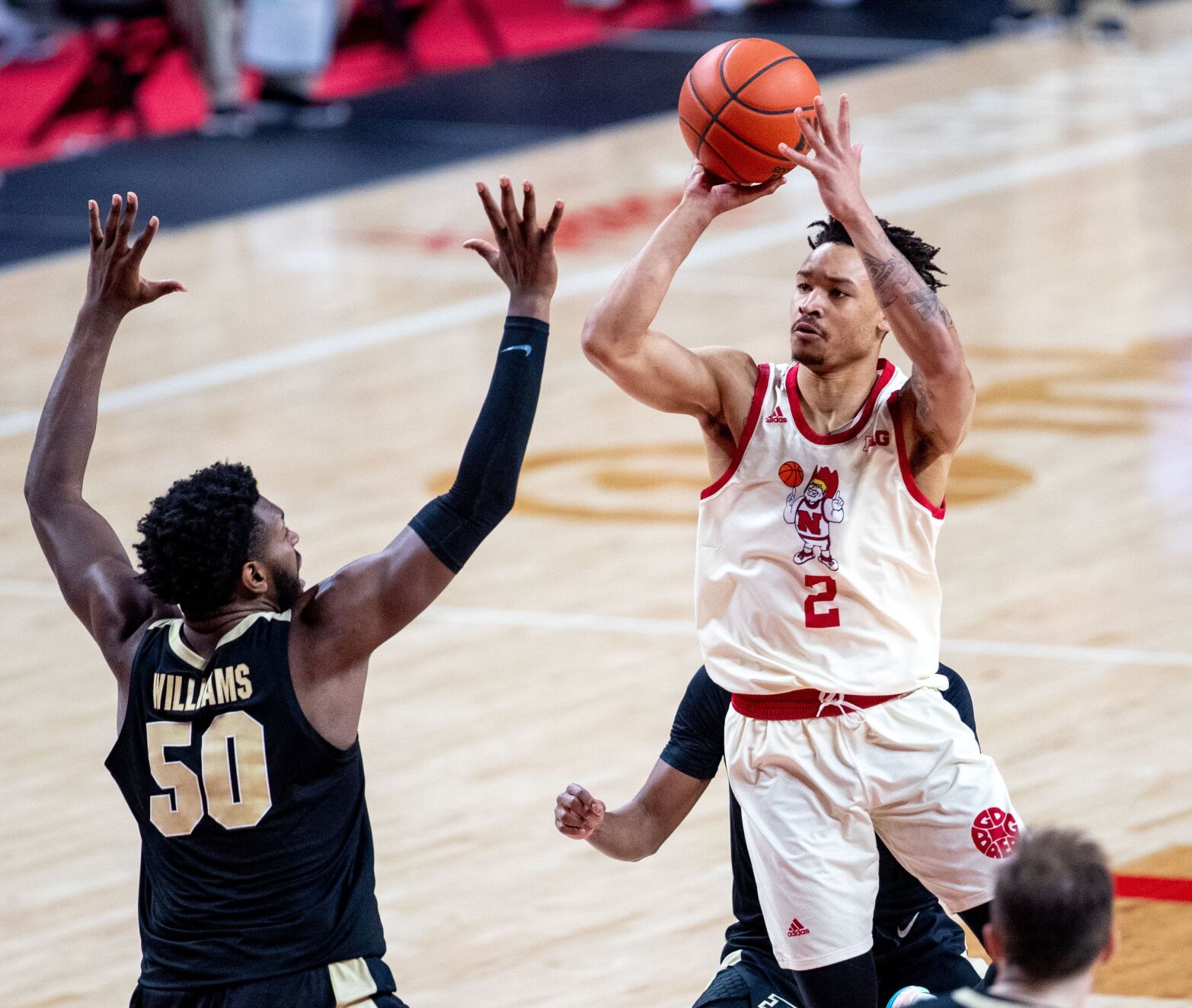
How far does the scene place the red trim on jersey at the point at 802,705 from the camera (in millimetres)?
4582

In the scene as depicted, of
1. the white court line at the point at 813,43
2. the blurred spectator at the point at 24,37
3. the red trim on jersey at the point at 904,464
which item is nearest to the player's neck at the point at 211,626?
the red trim on jersey at the point at 904,464

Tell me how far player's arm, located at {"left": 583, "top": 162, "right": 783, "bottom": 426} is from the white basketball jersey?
12 centimetres

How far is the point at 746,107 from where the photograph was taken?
497 centimetres

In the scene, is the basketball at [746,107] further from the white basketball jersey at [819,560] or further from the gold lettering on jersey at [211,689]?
the gold lettering on jersey at [211,689]

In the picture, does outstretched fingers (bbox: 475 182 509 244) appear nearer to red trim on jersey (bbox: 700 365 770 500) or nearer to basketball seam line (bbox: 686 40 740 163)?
red trim on jersey (bbox: 700 365 770 500)

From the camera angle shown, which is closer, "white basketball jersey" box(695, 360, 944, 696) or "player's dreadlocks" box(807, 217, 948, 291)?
"white basketball jersey" box(695, 360, 944, 696)

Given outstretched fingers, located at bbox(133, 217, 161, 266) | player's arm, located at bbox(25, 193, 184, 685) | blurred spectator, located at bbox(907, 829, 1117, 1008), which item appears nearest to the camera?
blurred spectator, located at bbox(907, 829, 1117, 1008)

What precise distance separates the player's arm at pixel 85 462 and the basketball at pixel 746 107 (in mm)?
A: 1255

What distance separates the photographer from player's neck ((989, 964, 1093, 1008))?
312cm

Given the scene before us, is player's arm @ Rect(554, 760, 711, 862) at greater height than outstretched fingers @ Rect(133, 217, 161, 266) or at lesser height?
lesser

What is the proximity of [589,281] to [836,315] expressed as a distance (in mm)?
8602

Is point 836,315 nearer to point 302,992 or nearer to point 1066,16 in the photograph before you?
point 302,992

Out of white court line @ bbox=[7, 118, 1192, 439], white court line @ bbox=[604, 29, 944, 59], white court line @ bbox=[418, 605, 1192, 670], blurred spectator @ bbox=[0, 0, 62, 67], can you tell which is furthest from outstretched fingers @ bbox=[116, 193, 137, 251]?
white court line @ bbox=[604, 29, 944, 59]

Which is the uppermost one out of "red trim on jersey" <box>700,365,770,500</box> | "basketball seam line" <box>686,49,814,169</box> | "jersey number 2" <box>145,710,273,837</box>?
"basketball seam line" <box>686,49,814,169</box>
